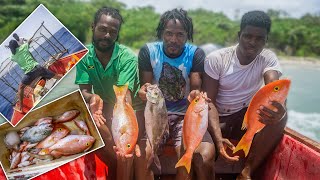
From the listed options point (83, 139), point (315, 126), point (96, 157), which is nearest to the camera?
point (83, 139)

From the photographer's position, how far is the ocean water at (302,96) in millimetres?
3166

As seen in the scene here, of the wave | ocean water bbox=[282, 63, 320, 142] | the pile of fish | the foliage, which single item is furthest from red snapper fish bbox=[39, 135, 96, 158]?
the foliage

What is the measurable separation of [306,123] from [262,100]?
1600cm

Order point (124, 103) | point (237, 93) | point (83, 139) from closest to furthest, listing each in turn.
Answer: point (124, 103) → point (83, 139) → point (237, 93)

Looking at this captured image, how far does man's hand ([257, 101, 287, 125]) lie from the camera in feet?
9.99

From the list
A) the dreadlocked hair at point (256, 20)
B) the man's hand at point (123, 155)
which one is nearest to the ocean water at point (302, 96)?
the man's hand at point (123, 155)

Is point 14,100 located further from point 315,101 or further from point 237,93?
point 315,101

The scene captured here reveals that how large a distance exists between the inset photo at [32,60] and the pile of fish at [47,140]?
0.46 feet

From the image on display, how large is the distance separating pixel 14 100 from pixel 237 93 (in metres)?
1.81

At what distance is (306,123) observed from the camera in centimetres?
1798

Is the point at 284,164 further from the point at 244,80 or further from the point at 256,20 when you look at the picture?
the point at 256,20

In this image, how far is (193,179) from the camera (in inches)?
125

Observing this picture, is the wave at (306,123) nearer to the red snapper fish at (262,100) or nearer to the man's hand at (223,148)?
the man's hand at (223,148)

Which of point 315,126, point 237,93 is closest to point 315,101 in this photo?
point 315,126
